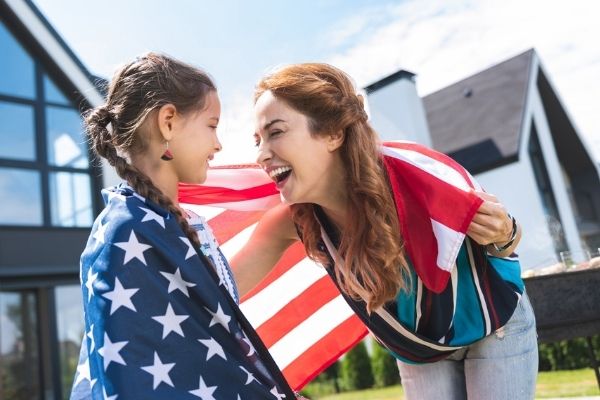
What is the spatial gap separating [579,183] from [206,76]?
2614 centimetres

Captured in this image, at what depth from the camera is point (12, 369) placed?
34.3ft

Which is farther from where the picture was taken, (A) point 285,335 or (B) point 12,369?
(B) point 12,369

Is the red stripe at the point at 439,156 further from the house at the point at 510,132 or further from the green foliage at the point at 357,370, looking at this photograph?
the green foliage at the point at 357,370

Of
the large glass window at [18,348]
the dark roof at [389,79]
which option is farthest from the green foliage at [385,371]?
the large glass window at [18,348]

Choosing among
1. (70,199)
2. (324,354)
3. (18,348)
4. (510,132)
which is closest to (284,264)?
(324,354)

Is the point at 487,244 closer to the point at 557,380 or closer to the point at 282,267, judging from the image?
the point at 282,267

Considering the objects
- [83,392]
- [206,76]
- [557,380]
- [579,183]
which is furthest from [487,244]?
[579,183]

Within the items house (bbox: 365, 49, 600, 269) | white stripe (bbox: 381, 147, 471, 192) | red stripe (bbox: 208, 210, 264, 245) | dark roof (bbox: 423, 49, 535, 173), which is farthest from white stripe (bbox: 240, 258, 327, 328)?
dark roof (bbox: 423, 49, 535, 173)

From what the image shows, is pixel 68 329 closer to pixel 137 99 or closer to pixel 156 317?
pixel 137 99

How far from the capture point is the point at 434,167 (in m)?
Result: 2.07

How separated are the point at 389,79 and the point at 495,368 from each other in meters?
13.2

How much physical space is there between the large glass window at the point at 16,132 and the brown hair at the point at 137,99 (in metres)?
10.8

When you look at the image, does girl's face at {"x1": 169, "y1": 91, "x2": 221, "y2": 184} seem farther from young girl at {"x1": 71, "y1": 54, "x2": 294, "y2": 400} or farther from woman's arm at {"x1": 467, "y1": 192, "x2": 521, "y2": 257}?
woman's arm at {"x1": 467, "y1": 192, "x2": 521, "y2": 257}

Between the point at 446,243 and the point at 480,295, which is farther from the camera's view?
the point at 480,295
